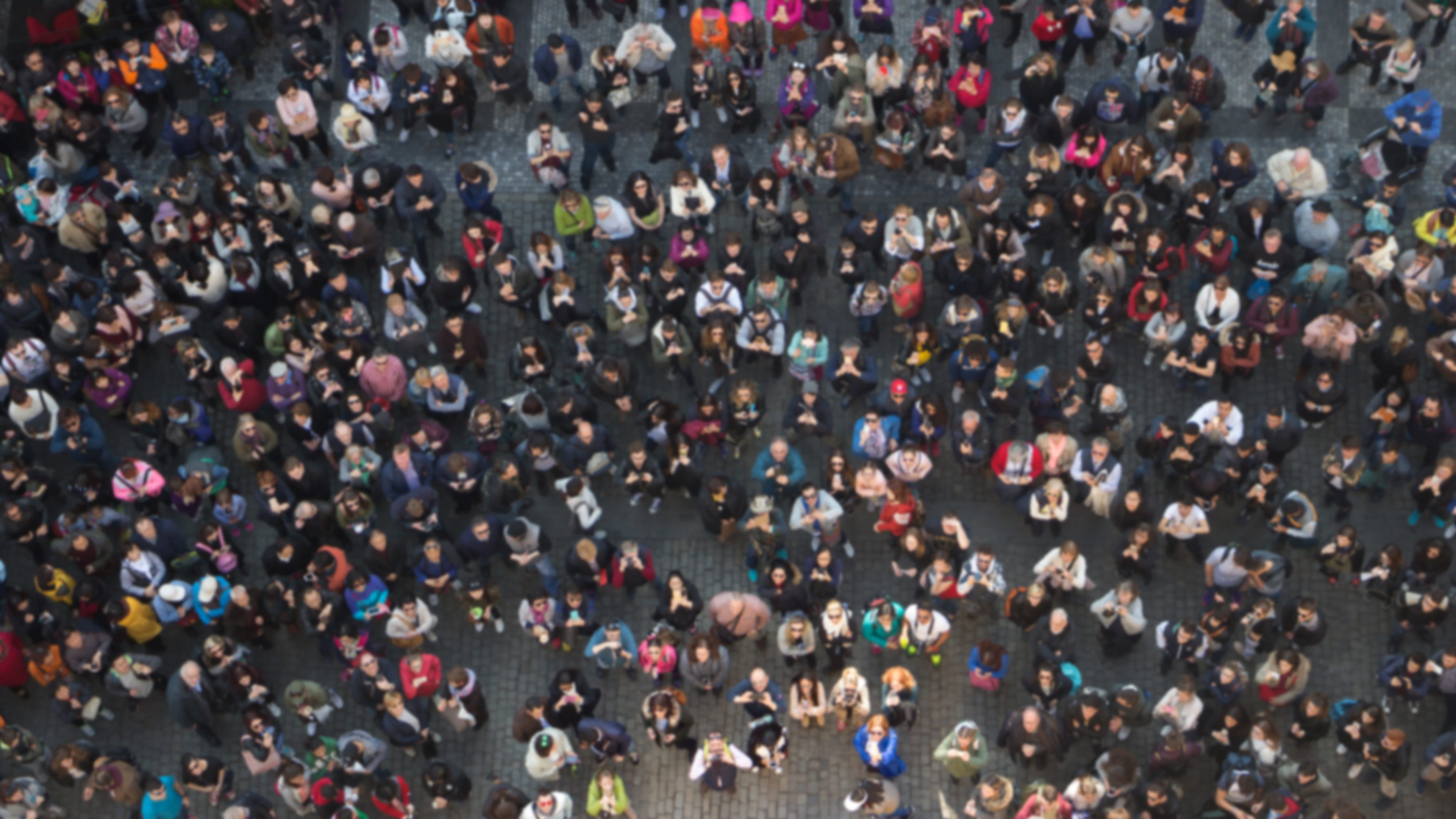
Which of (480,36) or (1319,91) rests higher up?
(480,36)

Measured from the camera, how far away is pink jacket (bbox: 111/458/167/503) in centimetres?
1741

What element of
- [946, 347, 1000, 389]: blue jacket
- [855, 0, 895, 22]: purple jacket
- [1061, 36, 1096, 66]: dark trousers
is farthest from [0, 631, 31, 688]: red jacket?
[1061, 36, 1096, 66]: dark trousers

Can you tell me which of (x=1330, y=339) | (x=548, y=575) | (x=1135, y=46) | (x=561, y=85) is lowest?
(x=548, y=575)

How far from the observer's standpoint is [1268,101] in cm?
2014

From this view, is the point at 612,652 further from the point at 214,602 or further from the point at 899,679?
the point at 214,602

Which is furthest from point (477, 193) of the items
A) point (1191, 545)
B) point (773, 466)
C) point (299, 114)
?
point (1191, 545)

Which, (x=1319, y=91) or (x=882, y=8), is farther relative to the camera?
(x=882, y=8)

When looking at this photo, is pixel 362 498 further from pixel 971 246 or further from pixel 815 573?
pixel 971 246

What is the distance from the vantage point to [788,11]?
20000 millimetres

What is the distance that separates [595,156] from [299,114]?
3681 mm

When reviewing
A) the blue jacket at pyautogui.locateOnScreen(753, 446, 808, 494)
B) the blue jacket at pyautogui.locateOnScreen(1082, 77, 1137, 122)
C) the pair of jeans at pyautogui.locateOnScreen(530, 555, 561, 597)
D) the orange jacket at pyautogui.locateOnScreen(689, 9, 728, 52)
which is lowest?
the pair of jeans at pyautogui.locateOnScreen(530, 555, 561, 597)

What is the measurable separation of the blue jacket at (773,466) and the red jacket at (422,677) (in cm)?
390

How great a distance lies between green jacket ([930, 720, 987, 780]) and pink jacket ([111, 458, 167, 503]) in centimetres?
891

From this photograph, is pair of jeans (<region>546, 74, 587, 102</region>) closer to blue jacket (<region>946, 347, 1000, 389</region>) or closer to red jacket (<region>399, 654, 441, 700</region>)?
blue jacket (<region>946, 347, 1000, 389</region>)
